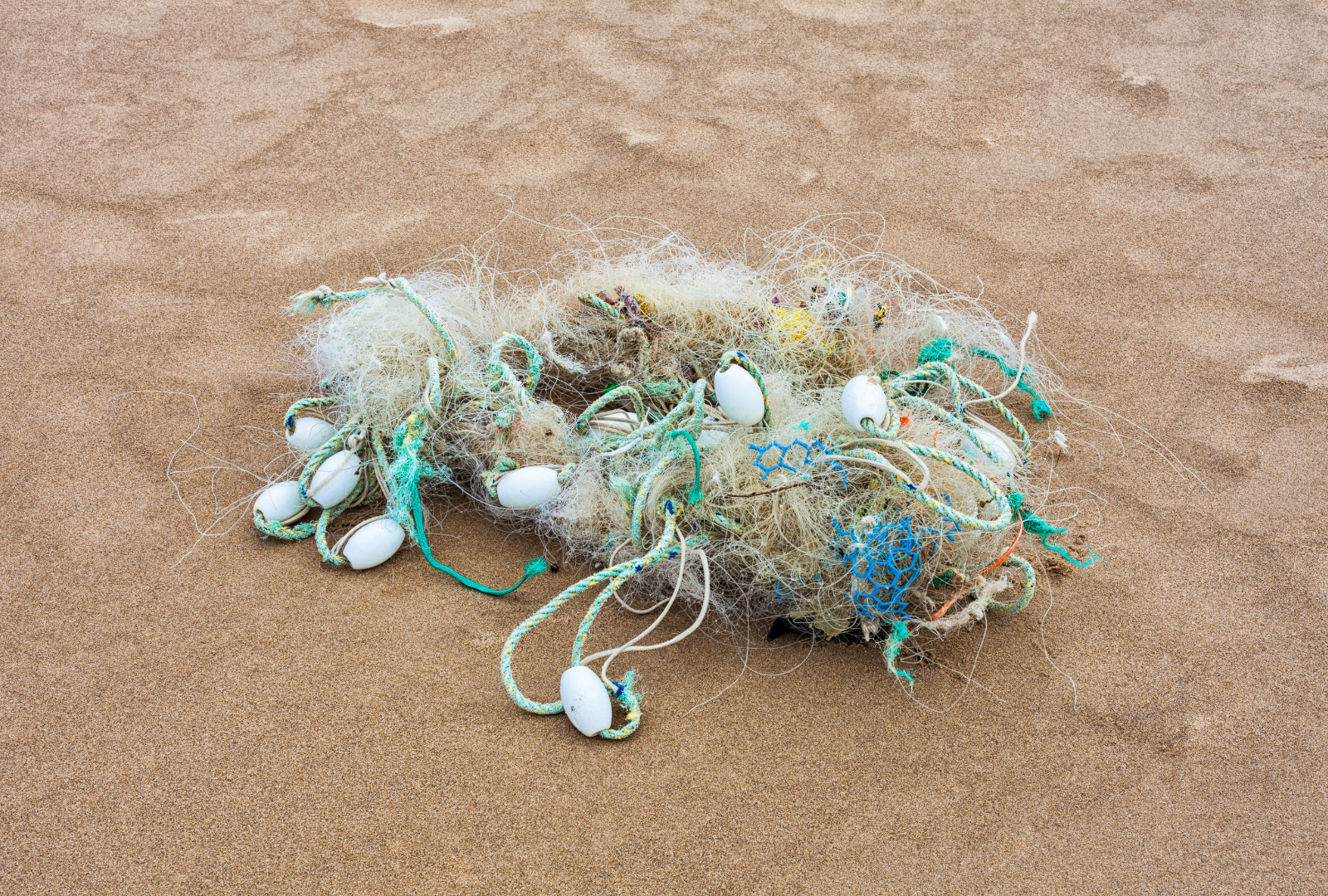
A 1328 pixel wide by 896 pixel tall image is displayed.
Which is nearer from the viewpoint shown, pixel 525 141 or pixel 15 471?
pixel 15 471

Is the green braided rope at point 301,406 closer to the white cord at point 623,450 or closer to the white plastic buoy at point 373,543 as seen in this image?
the white plastic buoy at point 373,543

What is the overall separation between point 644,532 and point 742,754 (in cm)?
A: 64

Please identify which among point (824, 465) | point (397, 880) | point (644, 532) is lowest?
point (397, 880)

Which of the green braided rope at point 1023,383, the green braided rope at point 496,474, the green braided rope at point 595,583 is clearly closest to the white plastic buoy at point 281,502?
the green braided rope at point 496,474

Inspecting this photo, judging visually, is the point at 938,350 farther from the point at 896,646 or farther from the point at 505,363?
the point at 505,363

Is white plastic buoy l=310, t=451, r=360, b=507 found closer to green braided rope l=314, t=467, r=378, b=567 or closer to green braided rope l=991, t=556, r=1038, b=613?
green braided rope l=314, t=467, r=378, b=567

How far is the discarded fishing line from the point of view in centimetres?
226

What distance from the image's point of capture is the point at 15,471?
9.03 ft

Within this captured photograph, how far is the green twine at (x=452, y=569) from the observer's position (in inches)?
96.3

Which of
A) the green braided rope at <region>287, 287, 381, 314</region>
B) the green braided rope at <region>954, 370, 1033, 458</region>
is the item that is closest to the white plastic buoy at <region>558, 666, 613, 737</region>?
the green braided rope at <region>954, 370, 1033, 458</region>

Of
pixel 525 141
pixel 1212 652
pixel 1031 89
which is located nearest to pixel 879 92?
pixel 1031 89

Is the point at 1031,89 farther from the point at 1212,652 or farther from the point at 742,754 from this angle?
the point at 742,754

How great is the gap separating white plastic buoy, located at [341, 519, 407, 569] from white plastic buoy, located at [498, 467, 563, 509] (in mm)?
306

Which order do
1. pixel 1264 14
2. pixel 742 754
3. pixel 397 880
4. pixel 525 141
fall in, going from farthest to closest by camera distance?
pixel 1264 14, pixel 525 141, pixel 742 754, pixel 397 880
